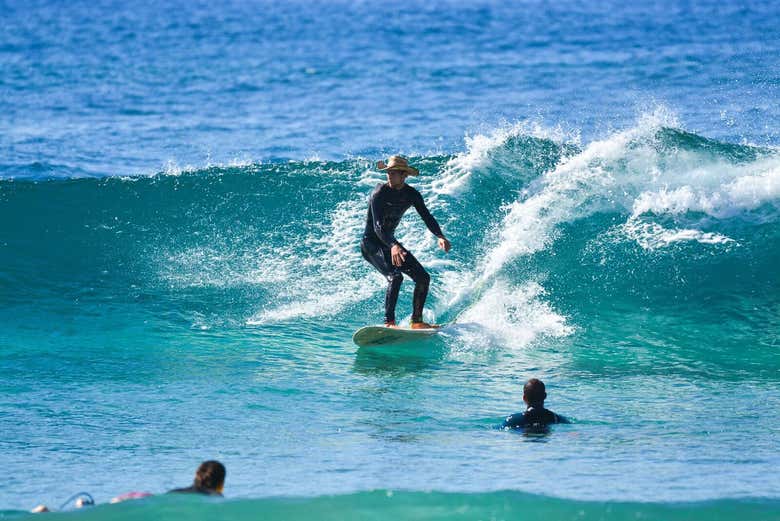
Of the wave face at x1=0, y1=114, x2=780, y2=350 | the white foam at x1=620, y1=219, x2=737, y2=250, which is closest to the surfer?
the wave face at x1=0, y1=114, x2=780, y2=350

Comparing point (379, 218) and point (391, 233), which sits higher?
point (379, 218)

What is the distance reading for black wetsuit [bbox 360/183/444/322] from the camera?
11.0 metres

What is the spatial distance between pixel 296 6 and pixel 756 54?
37238 millimetres

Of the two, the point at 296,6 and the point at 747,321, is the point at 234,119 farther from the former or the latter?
the point at 296,6

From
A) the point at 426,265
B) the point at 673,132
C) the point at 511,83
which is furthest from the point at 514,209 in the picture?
the point at 511,83

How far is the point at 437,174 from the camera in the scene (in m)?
16.2

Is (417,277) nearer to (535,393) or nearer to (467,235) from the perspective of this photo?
(535,393)

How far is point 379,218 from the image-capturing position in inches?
Answer: 436

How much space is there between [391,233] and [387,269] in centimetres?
34

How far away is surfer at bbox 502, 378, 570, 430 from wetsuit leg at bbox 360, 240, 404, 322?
2.55 meters

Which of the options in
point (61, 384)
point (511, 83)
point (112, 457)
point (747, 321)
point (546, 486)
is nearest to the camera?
point (546, 486)

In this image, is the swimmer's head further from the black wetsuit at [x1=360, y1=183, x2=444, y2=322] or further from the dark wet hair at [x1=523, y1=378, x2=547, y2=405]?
the black wetsuit at [x1=360, y1=183, x2=444, y2=322]

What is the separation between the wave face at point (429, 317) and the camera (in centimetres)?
793

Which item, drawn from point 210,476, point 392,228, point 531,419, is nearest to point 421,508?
point 210,476
